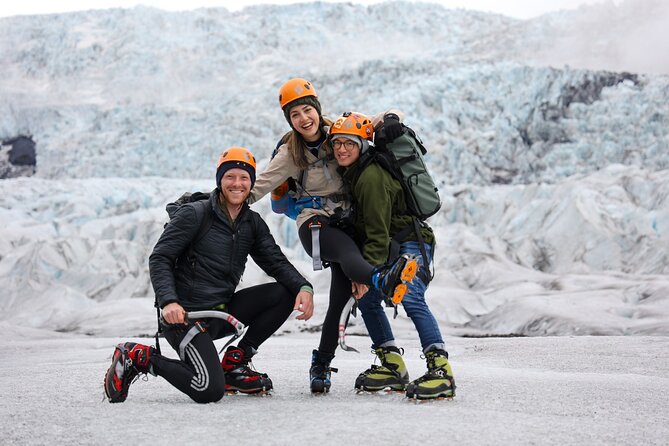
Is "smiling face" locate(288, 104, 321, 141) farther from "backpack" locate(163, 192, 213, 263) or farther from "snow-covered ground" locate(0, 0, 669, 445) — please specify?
"snow-covered ground" locate(0, 0, 669, 445)

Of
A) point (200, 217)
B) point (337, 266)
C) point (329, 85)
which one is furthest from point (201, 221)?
point (329, 85)

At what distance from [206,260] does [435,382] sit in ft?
3.54

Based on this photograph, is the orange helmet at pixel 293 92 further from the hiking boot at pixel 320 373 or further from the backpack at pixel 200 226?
the hiking boot at pixel 320 373

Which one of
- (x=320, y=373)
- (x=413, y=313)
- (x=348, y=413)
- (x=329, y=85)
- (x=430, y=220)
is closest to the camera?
(x=348, y=413)

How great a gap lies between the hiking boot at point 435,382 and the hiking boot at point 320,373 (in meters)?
0.41

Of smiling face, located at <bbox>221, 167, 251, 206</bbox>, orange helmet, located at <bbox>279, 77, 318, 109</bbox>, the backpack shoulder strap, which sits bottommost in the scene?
the backpack shoulder strap

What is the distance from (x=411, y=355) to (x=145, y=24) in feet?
117

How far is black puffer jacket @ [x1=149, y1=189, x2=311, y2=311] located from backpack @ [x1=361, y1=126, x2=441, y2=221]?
1.99ft

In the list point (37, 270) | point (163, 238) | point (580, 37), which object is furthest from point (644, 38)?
point (163, 238)

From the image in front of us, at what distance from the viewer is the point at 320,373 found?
301 centimetres

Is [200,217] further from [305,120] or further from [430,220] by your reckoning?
[430,220]

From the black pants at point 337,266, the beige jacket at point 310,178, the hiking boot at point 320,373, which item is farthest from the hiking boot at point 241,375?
the beige jacket at point 310,178

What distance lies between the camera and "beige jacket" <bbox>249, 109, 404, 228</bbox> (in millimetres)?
3090

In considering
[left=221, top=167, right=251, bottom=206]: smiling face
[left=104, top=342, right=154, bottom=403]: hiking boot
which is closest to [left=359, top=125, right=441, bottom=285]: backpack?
[left=221, top=167, right=251, bottom=206]: smiling face
